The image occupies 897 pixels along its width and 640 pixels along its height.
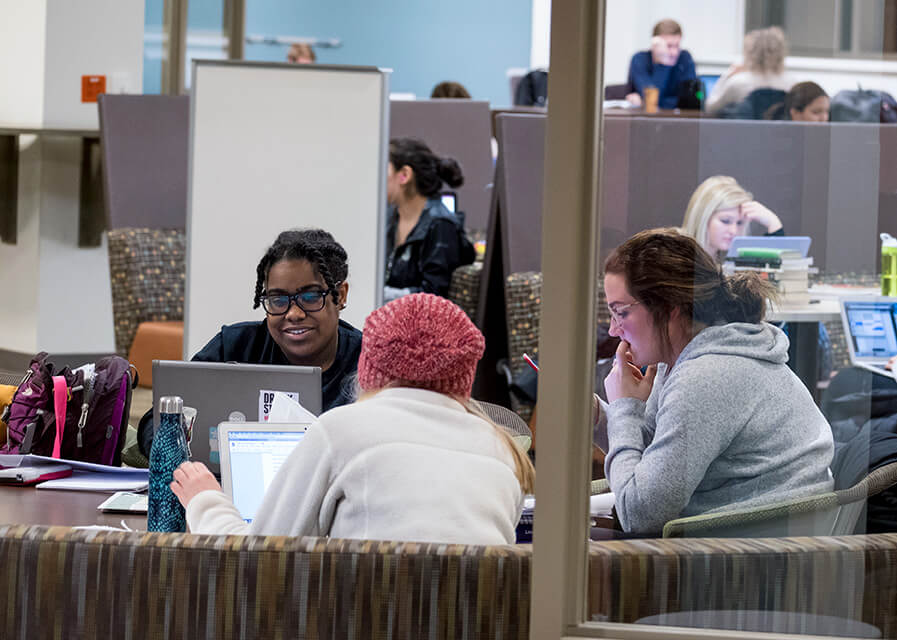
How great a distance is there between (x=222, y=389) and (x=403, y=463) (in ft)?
2.11

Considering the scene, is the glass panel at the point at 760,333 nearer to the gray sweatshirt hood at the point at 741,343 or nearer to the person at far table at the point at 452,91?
the gray sweatshirt hood at the point at 741,343

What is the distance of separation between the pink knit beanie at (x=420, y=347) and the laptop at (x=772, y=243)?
1.34ft

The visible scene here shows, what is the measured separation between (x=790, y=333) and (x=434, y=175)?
3535 millimetres

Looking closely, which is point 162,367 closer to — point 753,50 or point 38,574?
point 38,574

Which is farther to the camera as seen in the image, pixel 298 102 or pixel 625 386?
pixel 298 102

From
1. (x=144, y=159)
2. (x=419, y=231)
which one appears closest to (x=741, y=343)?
(x=419, y=231)

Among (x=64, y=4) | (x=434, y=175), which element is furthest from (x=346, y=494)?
(x=64, y=4)

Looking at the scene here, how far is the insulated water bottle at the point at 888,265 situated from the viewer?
1.70 meters

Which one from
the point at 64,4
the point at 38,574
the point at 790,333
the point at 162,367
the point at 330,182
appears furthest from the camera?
the point at 64,4

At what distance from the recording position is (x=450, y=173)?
5453mm

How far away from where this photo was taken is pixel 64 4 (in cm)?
586

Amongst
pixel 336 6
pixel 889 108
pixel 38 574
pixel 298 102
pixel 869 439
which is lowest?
pixel 38 574

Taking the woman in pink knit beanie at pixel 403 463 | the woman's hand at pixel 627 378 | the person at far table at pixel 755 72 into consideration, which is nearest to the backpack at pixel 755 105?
the person at far table at pixel 755 72

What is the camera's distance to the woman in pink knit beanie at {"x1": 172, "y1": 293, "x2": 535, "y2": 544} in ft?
5.43
